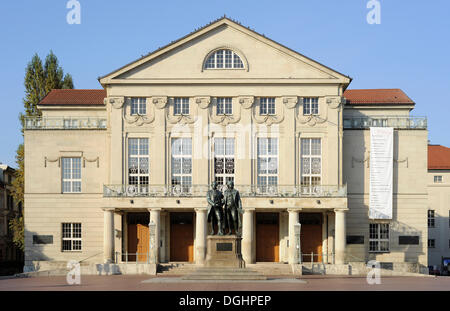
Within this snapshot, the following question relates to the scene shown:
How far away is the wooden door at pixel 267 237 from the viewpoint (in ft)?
183

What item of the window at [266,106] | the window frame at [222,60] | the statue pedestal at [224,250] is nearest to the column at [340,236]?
the window at [266,106]

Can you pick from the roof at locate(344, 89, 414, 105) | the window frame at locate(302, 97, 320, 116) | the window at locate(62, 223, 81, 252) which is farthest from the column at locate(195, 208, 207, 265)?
the roof at locate(344, 89, 414, 105)

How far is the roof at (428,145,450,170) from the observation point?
81.5 m

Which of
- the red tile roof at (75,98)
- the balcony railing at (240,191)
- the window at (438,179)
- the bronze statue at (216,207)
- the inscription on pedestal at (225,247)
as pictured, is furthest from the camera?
the window at (438,179)

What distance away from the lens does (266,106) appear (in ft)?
184

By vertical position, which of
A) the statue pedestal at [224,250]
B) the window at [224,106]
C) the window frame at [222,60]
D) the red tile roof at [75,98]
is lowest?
the statue pedestal at [224,250]

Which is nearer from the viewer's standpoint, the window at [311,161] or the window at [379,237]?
the window at [311,161]

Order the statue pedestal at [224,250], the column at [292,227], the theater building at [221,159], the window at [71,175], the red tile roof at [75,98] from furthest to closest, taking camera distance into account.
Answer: the red tile roof at [75,98] → the window at [71,175] → the theater building at [221,159] → the column at [292,227] → the statue pedestal at [224,250]

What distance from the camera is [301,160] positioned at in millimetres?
55625

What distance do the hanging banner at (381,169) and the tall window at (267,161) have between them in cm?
763

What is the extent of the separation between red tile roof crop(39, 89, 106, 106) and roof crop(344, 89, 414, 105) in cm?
2099

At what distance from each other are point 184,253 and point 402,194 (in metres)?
17.6

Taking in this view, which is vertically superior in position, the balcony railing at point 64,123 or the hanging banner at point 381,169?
the balcony railing at point 64,123

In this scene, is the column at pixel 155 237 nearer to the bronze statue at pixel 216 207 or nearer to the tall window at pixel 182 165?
the tall window at pixel 182 165
